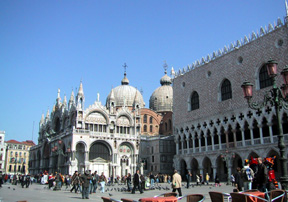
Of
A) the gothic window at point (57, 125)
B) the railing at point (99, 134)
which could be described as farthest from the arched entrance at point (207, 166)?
the gothic window at point (57, 125)

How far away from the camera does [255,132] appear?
30266mm

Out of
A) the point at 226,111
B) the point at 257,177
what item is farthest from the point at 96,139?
the point at 257,177

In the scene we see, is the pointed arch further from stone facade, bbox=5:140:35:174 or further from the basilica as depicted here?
stone facade, bbox=5:140:35:174

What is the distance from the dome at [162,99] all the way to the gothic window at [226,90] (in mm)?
23568

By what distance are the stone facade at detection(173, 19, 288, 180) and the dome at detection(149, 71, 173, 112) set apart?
15723 millimetres

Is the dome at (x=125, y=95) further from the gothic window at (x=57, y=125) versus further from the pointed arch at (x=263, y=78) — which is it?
the pointed arch at (x=263, y=78)

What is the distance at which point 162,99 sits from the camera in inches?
2269

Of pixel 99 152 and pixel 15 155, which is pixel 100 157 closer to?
pixel 99 152

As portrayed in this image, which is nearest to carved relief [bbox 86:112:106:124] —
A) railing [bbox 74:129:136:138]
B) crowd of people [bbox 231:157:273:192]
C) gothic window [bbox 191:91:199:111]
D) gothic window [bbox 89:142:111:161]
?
railing [bbox 74:129:136:138]

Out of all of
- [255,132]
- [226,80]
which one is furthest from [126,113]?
[255,132]

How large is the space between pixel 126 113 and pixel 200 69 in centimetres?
1457

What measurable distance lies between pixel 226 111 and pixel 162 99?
25.6 metres

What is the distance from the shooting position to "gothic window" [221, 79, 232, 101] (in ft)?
108

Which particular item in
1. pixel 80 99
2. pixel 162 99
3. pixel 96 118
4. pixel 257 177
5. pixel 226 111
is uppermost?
pixel 162 99
